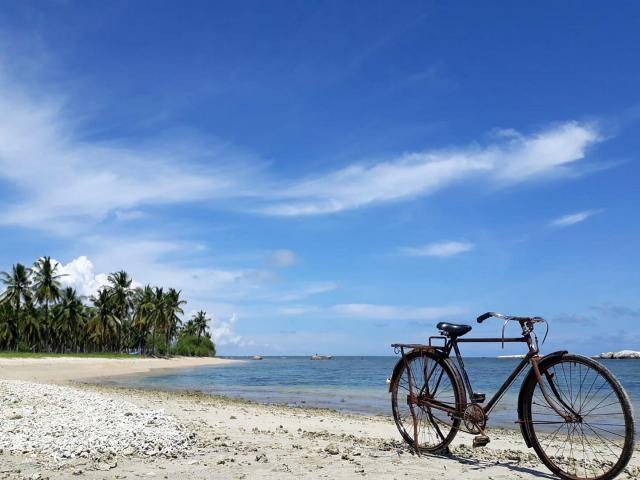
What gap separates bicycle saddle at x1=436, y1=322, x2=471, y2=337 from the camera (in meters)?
6.91

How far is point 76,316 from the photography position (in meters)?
77.9

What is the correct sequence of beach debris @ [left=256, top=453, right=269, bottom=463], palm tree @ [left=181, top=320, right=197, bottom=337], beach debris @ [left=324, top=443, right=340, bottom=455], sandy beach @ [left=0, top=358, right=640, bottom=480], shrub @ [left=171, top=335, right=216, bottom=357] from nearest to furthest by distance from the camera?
sandy beach @ [left=0, top=358, right=640, bottom=480]
beach debris @ [left=256, top=453, right=269, bottom=463]
beach debris @ [left=324, top=443, right=340, bottom=455]
shrub @ [left=171, top=335, right=216, bottom=357]
palm tree @ [left=181, top=320, right=197, bottom=337]

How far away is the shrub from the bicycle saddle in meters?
111

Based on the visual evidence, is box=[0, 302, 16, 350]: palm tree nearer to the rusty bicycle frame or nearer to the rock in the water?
the rusty bicycle frame

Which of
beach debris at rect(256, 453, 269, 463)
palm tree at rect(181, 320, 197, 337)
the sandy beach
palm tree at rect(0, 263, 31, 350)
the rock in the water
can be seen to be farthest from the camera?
the rock in the water

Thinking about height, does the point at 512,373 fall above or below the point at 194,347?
above

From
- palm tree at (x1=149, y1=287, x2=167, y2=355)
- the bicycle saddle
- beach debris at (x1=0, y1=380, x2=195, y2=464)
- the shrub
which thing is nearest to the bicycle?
the bicycle saddle

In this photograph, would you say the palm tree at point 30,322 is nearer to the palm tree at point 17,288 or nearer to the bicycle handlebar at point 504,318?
the palm tree at point 17,288

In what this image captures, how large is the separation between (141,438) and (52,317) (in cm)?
8204

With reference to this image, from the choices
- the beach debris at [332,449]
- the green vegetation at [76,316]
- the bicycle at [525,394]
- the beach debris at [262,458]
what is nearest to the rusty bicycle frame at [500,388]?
the bicycle at [525,394]

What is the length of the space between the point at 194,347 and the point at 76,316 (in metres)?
43.2

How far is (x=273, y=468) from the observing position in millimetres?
6230

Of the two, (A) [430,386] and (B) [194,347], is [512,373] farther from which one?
(B) [194,347]

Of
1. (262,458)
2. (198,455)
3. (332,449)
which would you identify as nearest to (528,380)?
(332,449)
